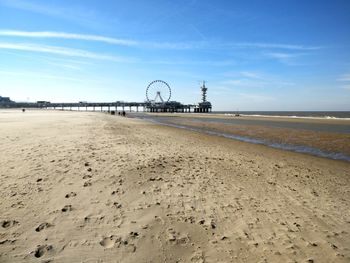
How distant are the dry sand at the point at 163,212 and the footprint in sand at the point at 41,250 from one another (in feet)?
0.05

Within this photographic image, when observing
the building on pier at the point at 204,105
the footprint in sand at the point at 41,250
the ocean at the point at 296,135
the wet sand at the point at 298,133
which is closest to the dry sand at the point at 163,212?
the footprint in sand at the point at 41,250

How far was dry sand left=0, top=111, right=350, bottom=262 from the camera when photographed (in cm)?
507

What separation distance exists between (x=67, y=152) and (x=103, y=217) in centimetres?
702

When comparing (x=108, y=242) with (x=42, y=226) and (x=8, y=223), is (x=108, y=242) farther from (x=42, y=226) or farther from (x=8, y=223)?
(x=8, y=223)

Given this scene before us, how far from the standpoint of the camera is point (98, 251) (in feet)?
16.2

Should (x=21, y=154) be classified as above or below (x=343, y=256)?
above

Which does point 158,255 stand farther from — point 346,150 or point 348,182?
point 346,150

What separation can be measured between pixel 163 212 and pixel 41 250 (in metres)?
2.73

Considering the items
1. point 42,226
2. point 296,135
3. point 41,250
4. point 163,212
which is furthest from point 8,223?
point 296,135

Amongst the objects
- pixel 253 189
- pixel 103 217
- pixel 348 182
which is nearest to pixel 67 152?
pixel 103 217

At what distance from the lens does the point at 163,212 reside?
662cm

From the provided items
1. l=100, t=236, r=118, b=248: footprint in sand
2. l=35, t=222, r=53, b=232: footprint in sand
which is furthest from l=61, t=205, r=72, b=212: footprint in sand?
l=100, t=236, r=118, b=248: footprint in sand

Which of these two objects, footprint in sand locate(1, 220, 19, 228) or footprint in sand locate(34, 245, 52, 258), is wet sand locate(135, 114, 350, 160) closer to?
footprint in sand locate(34, 245, 52, 258)

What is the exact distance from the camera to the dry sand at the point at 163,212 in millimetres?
5070
